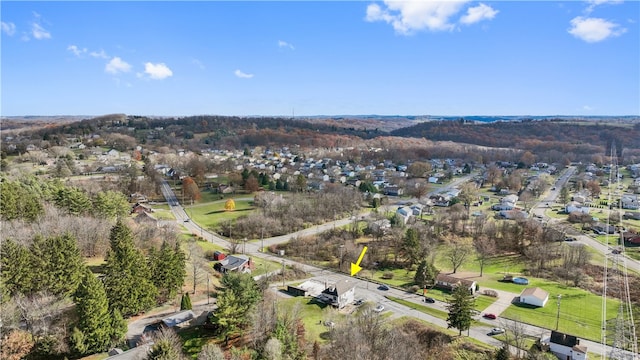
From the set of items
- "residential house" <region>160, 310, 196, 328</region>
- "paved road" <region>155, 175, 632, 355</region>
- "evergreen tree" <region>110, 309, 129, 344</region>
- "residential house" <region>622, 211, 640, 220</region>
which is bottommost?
"paved road" <region>155, 175, 632, 355</region>

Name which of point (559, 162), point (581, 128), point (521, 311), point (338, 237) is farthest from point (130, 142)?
point (581, 128)

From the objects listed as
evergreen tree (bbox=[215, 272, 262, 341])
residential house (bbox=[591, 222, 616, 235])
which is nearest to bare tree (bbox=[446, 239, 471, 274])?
residential house (bbox=[591, 222, 616, 235])

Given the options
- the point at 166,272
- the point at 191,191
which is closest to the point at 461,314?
the point at 166,272

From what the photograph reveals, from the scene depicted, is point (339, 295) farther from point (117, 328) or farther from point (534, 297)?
point (534, 297)

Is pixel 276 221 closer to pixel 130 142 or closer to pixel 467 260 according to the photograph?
pixel 467 260

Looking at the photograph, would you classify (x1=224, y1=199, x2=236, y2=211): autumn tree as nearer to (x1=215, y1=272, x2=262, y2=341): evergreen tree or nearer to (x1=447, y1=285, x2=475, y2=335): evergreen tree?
(x1=215, y1=272, x2=262, y2=341): evergreen tree

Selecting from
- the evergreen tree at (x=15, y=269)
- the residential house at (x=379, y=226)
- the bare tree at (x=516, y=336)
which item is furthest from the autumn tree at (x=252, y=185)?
the bare tree at (x=516, y=336)

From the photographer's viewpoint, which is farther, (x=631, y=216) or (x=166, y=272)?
(x=631, y=216)
